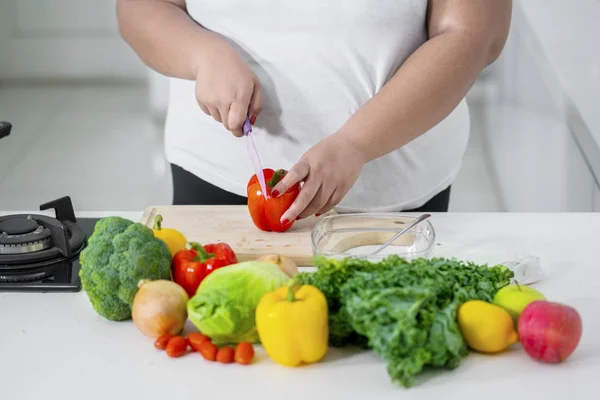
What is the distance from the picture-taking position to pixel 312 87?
64.6 inches

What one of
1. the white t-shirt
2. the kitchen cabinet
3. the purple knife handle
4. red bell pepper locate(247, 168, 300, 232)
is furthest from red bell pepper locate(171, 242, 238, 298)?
the kitchen cabinet

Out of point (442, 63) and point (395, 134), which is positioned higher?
point (442, 63)

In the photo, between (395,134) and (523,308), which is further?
(395,134)

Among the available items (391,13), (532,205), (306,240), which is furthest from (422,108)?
(532,205)

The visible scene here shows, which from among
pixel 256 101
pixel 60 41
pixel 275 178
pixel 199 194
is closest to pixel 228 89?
pixel 256 101

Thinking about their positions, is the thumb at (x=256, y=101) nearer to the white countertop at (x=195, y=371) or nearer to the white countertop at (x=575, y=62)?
the white countertop at (x=195, y=371)

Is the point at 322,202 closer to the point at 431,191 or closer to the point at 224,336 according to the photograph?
the point at 431,191

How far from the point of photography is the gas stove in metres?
1.28

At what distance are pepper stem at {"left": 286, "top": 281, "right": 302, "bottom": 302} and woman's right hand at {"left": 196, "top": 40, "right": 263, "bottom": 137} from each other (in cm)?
56

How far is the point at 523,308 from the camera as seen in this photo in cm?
106

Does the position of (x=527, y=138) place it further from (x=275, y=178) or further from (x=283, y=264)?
(x=283, y=264)

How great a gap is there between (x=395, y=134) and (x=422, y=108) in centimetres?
7

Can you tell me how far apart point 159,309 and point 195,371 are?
0.30 feet

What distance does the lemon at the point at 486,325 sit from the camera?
103cm
